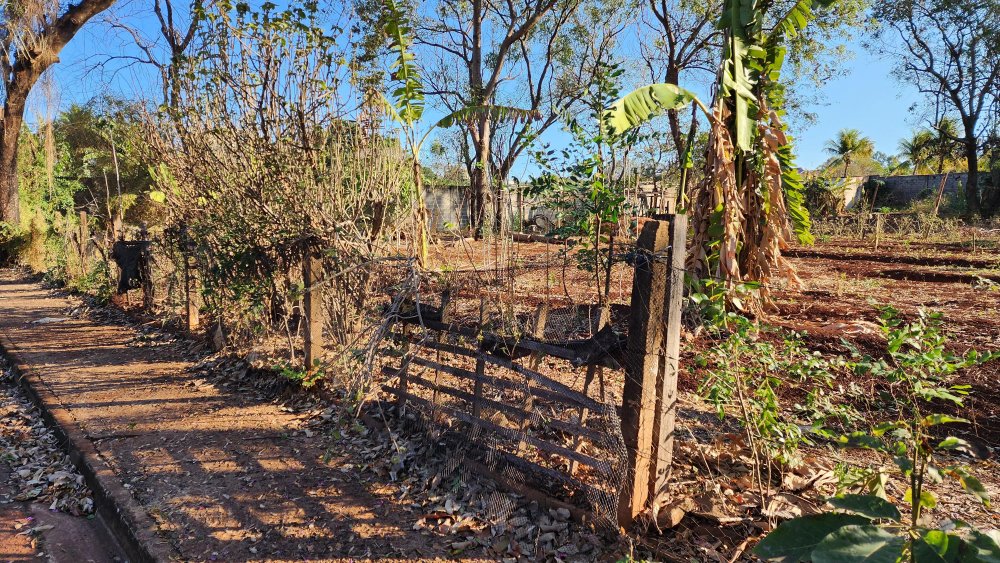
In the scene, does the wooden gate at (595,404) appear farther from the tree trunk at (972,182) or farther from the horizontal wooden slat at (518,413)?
the tree trunk at (972,182)

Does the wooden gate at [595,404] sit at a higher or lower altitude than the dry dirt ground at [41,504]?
higher

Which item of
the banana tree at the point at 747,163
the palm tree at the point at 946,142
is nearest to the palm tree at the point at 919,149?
the palm tree at the point at 946,142

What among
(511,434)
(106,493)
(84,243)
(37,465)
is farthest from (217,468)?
(84,243)

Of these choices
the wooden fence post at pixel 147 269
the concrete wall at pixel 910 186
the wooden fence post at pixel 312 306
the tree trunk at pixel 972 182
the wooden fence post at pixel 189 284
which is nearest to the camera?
the wooden fence post at pixel 312 306

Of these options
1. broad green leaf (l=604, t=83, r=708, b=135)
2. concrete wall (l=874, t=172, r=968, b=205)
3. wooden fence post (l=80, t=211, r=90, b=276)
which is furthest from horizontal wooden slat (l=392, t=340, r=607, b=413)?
concrete wall (l=874, t=172, r=968, b=205)

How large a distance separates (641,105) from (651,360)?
2510mm

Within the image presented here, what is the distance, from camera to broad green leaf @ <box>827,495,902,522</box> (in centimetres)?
181

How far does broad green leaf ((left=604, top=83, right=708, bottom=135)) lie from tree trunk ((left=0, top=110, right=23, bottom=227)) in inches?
755

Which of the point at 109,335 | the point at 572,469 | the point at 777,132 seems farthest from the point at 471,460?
the point at 109,335

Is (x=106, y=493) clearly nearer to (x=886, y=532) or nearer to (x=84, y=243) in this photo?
(x=886, y=532)

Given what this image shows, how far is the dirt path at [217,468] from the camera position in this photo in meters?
3.40

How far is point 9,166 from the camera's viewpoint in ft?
57.5

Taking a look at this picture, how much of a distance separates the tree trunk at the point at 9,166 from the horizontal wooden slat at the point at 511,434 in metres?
18.3

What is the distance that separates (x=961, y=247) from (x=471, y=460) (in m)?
16.3
